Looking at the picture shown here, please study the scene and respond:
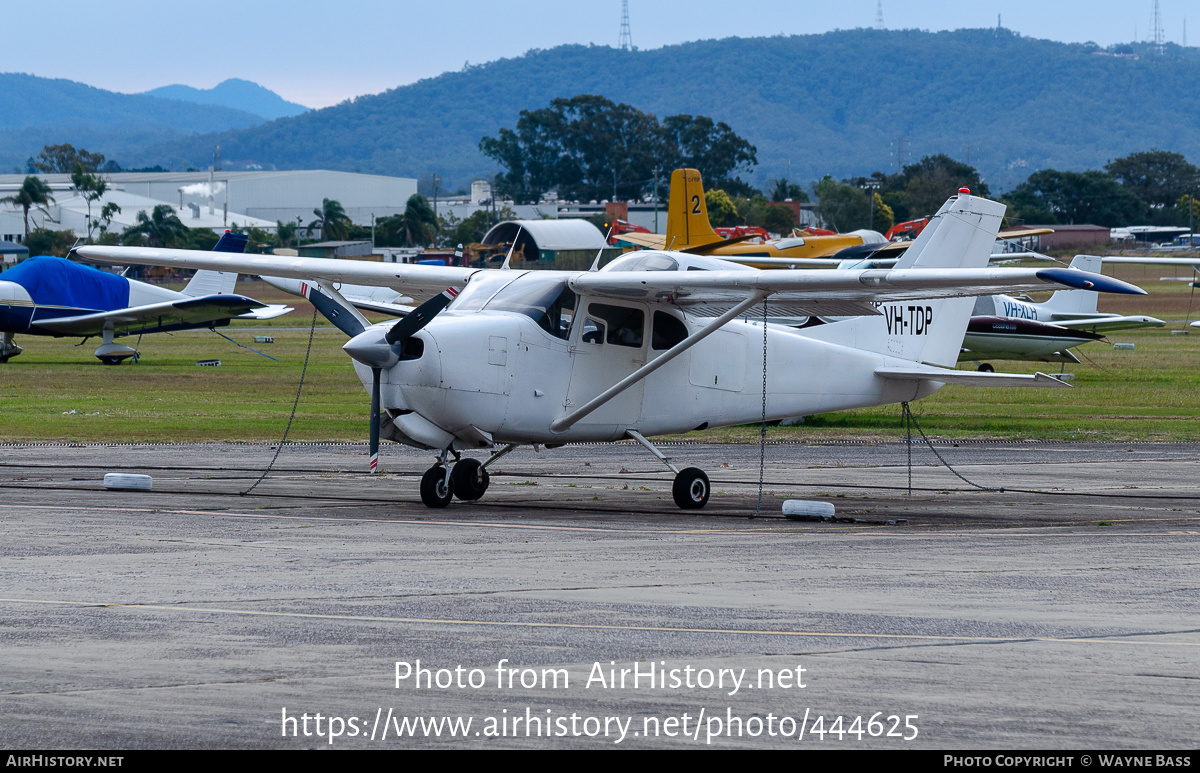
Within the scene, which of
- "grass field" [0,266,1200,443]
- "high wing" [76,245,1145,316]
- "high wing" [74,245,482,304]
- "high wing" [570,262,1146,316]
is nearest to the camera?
"high wing" [76,245,1145,316]

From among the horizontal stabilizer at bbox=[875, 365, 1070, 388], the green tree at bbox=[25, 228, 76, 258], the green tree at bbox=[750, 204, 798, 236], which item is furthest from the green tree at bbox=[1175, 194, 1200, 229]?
the horizontal stabilizer at bbox=[875, 365, 1070, 388]

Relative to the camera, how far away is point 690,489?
1281cm

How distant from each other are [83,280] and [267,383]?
11351mm

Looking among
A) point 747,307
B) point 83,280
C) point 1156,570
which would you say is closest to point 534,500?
point 747,307

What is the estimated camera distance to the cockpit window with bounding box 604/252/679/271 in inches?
508

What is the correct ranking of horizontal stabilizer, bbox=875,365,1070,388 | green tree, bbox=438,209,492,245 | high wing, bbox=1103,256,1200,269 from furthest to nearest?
green tree, bbox=438,209,492,245 < high wing, bbox=1103,256,1200,269 < horizontal stabilizer, bbox=875,365,1070,388

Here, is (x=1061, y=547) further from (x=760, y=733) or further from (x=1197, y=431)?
(x=1197, y=431)

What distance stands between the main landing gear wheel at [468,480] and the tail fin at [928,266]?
4.25 meters

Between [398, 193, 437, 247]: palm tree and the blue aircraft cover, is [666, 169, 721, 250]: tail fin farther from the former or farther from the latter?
[398, 193, 437, 247]: palm tree

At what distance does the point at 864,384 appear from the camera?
48.2ft

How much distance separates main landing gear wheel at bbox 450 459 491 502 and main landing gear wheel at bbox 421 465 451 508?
0.15 metres

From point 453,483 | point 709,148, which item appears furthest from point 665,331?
point 709,148

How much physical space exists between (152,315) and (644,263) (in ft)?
91.0

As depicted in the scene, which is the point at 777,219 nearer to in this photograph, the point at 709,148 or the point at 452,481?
the point at 709,148
